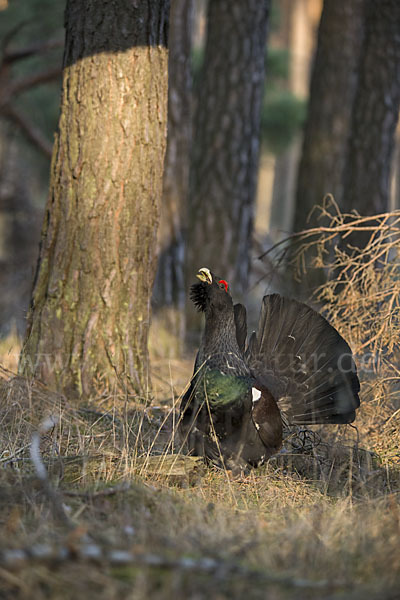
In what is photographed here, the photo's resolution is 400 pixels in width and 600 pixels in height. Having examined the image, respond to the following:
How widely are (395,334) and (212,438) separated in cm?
159

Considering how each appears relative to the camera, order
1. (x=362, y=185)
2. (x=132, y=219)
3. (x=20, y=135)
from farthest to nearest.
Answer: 1. (x=20, y=135)
2. (x=362, y=185)
3. (x=132, y=219)

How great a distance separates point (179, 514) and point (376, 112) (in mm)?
6590

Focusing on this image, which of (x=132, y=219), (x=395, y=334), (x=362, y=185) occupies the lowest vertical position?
(x=395, y=334)

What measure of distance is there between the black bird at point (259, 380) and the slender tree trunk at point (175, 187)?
255cm

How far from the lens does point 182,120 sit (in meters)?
7.21

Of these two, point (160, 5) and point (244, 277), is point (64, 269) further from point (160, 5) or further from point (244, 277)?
point (244, 277)

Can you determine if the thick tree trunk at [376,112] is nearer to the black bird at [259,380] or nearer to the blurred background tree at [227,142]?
the blurred background tree at [227,142]

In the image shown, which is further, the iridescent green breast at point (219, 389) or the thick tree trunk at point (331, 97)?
the thick tree trunk at point (331, 97)

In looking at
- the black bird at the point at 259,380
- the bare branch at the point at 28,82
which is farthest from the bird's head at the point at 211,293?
the bare branch at the point at 28,82

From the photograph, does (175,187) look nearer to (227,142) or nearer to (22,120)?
(227,142)

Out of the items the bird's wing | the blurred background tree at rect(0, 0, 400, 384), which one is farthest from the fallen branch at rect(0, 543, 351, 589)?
the blurred background tree at rect(0, 0, 400, 384)

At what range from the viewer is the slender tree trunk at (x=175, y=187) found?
7117mm

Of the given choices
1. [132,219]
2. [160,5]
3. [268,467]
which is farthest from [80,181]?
[268,467]

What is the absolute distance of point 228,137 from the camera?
27.7 feet
